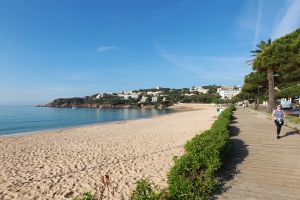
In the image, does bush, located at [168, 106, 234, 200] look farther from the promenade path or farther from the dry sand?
the dry sand

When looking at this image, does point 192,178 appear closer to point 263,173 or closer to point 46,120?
point 263,173

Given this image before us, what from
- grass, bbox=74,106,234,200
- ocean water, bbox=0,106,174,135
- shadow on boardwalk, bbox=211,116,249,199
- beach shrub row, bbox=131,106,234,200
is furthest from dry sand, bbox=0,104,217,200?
ocean water, bbox=0,106,174,135

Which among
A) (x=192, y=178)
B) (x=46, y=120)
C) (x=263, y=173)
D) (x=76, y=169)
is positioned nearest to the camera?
(x=192, y=178)

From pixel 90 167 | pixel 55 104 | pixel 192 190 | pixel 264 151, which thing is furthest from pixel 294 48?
pixel 55 104

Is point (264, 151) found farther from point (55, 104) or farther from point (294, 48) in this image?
point (55, 104)

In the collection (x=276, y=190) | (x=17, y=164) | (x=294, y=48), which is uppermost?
(x=294, y=48)

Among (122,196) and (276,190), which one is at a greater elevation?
(276,190)

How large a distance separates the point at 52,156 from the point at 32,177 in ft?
12.7

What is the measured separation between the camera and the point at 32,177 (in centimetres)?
959

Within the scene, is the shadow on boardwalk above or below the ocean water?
above

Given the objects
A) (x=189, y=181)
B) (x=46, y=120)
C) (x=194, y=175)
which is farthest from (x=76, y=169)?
(x=46, y=120)

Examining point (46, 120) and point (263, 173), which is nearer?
point (263, 173)

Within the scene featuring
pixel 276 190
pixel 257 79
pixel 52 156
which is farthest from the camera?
pixel 257 79

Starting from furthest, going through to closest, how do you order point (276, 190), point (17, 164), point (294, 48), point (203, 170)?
point (294, 48) < point (17, 164) < point (203, 170) < point (276, 190)
